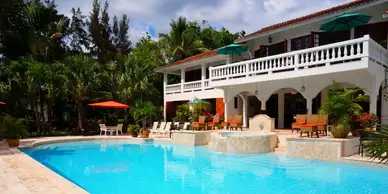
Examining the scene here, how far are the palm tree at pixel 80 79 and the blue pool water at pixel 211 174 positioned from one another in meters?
7.52

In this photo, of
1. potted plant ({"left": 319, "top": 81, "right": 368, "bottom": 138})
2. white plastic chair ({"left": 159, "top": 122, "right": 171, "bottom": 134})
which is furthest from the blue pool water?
white plastic chair ({"left": 159, "top": 122, "right": 171, "bottom": 134})

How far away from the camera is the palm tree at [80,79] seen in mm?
20172

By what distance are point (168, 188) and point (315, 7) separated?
74.2ft

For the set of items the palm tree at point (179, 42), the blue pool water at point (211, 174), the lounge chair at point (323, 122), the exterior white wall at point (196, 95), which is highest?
the palm tree at point (179, 42)

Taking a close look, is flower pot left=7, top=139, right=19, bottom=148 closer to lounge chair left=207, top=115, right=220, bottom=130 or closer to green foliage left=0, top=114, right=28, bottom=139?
green foliage left=0, top=114, right=28, bottom=139

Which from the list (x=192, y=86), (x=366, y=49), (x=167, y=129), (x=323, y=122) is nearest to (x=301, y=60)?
(x=366, y=49)

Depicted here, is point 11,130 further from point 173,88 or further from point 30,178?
point 173,88

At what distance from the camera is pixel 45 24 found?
78.9ft

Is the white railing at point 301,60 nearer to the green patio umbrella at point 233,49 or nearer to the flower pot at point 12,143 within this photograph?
the green patio umbrella at point 233,49

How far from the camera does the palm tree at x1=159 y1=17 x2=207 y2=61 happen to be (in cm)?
2978

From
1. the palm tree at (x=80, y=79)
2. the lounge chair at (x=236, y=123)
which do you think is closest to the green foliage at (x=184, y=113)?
the lounge chair at (x=236, y=123)

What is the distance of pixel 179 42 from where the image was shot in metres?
30.4

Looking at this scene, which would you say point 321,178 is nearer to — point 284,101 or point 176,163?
point 176,163

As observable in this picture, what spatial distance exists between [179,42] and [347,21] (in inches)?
772
